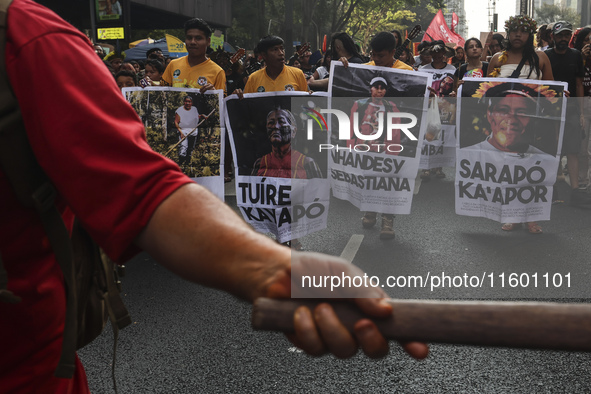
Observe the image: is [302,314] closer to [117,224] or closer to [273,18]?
[117,224]

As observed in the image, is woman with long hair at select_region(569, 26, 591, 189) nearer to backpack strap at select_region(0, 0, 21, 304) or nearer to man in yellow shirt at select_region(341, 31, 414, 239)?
man in yellow shirt at select_region(341, 31, 414, 239)

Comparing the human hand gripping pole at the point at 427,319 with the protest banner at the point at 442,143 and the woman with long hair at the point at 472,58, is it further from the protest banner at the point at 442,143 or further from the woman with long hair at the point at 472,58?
the woman with long hair at the point at 472,58

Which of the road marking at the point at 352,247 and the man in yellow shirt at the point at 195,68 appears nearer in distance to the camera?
the road marking at the point at 352,247

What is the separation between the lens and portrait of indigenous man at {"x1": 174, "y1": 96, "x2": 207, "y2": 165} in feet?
22.3

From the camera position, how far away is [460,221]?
742 cm

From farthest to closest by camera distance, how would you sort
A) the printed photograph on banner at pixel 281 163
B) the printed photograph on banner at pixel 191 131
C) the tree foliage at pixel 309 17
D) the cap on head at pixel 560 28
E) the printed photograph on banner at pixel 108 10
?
the tree foliage at pixel 309 17
the printed photograph on banner at pixel 108 10
the cap on head at pixel 560 28
the printed photograph on banner at pixel 191 131
the printed photograph on banner at pixel 281 163

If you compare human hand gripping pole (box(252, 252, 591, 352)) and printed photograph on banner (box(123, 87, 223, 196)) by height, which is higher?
human hand gripping pole (box(252, 252, 591, 352))

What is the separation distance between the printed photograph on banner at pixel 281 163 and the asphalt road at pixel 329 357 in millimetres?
628

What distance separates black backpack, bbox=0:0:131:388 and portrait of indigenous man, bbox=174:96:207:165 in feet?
17.6

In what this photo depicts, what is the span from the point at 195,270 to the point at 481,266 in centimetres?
483

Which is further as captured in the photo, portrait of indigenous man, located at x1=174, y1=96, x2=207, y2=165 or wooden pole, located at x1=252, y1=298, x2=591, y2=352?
portrait of indigenous man, located at x1=174, y1=96, x2=207, y2=165

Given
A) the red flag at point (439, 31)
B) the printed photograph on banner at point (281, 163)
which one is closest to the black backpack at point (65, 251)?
the printed photograph on banner at point (281, 163)

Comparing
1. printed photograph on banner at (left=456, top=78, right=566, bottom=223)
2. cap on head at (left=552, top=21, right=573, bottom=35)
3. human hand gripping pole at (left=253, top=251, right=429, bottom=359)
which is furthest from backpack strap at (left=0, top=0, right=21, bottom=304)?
cap on head at (left=552, top=21, right=573, bottom=35)

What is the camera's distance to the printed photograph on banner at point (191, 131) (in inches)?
267
